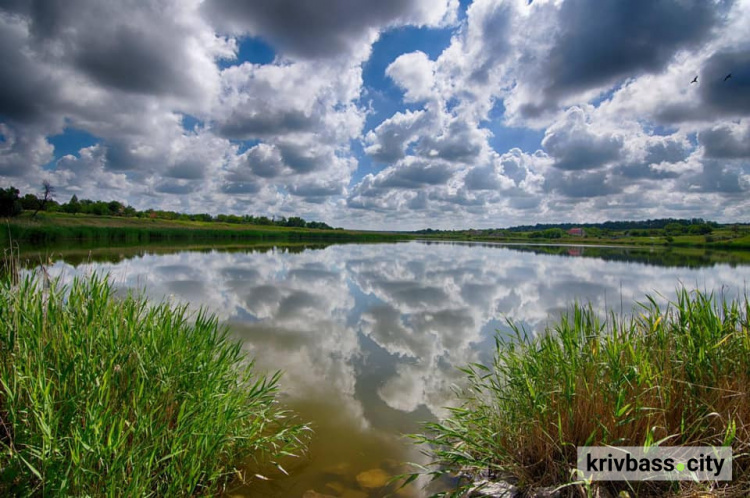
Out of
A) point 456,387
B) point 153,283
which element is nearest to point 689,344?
point 456,387

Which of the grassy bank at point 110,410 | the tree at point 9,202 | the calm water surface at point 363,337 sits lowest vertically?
the calm water surface at point 363,337

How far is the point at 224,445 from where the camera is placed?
359cm

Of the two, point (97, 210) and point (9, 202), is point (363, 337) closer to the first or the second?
point (9, 202)

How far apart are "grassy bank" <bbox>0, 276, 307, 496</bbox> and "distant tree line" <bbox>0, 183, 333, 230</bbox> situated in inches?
1828

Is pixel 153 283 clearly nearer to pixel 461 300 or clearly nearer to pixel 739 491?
pixel 461 300

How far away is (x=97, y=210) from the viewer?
100750 mm

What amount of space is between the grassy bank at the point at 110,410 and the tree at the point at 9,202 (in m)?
53.9

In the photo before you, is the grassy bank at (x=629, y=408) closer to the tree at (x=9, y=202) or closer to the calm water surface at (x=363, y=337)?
the calm water surface at (x=363, y=337)

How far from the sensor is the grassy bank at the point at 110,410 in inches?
99.1

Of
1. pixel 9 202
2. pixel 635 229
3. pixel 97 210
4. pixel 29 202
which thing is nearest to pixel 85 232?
pixel 9 202

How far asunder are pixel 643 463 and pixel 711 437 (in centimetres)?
62

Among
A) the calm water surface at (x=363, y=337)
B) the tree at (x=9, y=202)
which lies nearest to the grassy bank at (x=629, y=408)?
the calm water surface at (x=363, y=337)

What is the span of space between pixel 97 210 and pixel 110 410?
127133 mm

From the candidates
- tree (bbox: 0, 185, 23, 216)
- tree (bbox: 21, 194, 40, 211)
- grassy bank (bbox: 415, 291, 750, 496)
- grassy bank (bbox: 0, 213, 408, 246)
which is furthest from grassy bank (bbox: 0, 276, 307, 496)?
tree (bbox: 21, 194, 40, 211)
